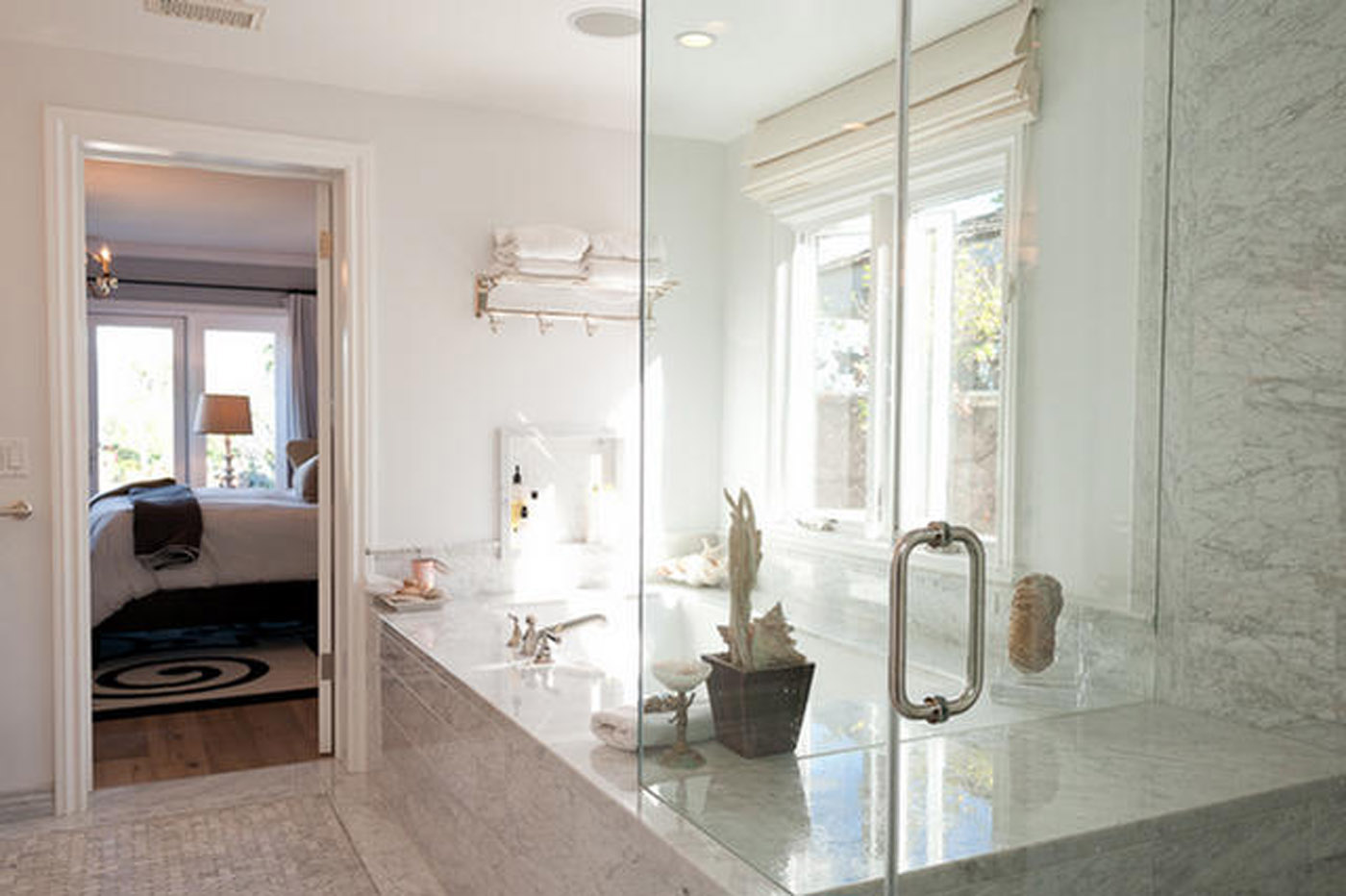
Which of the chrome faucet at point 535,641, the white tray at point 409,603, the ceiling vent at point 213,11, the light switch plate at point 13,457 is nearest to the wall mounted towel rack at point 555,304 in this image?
the white tray at point 409,603

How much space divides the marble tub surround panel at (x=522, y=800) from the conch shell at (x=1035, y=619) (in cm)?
46

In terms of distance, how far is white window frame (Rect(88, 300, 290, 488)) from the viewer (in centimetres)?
765

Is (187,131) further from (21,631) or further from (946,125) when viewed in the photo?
(946,125)

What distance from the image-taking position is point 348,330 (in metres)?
3.56

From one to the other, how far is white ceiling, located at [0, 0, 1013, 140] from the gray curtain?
493 cm

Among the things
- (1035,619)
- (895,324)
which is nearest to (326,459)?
(895,324)

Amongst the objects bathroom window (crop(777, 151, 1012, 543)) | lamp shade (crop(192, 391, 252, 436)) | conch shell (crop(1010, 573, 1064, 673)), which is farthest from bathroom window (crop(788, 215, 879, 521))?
lamp shade (crop(192, 391, 252, 436))

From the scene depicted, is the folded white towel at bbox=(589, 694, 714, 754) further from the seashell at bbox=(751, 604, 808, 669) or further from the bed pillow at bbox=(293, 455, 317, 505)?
the bed pillow at bbox=(293, 455, 317, 505)

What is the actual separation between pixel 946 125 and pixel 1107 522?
514 mm

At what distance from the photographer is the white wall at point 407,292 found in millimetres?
3109

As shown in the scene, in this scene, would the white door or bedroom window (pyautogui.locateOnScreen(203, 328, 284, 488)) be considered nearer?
the white door

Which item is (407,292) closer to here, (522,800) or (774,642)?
(522,800)

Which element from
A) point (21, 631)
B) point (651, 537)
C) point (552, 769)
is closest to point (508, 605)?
point (21, 631)

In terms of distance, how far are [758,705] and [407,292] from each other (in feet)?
8.09
